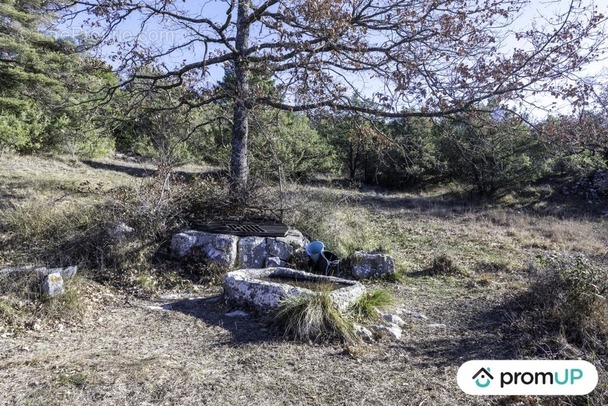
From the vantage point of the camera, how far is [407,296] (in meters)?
5.88

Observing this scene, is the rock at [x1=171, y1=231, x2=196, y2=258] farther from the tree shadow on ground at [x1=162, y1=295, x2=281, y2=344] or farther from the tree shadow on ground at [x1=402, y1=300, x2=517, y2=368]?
the tree shadow on ground at [x1=402, y1=300, x2=517, y2=368]

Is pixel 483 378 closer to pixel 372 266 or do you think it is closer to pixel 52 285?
pixel 372 266

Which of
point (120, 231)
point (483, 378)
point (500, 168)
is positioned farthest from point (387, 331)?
point (500, 168)

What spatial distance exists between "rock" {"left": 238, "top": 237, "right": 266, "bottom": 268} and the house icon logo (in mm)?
3723

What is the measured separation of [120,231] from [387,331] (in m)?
3.94

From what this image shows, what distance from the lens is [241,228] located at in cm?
678

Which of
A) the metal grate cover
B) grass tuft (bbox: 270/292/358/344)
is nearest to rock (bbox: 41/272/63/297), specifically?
grass tuft (bbox: 270/292/358/344)

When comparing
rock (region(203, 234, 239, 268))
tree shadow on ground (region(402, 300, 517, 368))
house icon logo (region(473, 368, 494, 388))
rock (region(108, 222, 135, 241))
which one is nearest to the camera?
house icon logo (region(473, 368, 494, 388))

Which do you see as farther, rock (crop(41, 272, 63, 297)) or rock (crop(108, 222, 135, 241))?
rock (crop(108, 222, 135, 241))

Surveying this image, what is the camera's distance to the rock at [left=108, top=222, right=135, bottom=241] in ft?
19.9

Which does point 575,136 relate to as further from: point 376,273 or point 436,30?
point 376,273

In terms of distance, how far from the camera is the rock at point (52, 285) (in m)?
4.43

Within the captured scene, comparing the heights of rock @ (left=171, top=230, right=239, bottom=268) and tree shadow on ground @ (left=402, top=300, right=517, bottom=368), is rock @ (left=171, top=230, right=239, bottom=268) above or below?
above

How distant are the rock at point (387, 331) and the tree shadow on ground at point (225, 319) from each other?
38.8 inches
